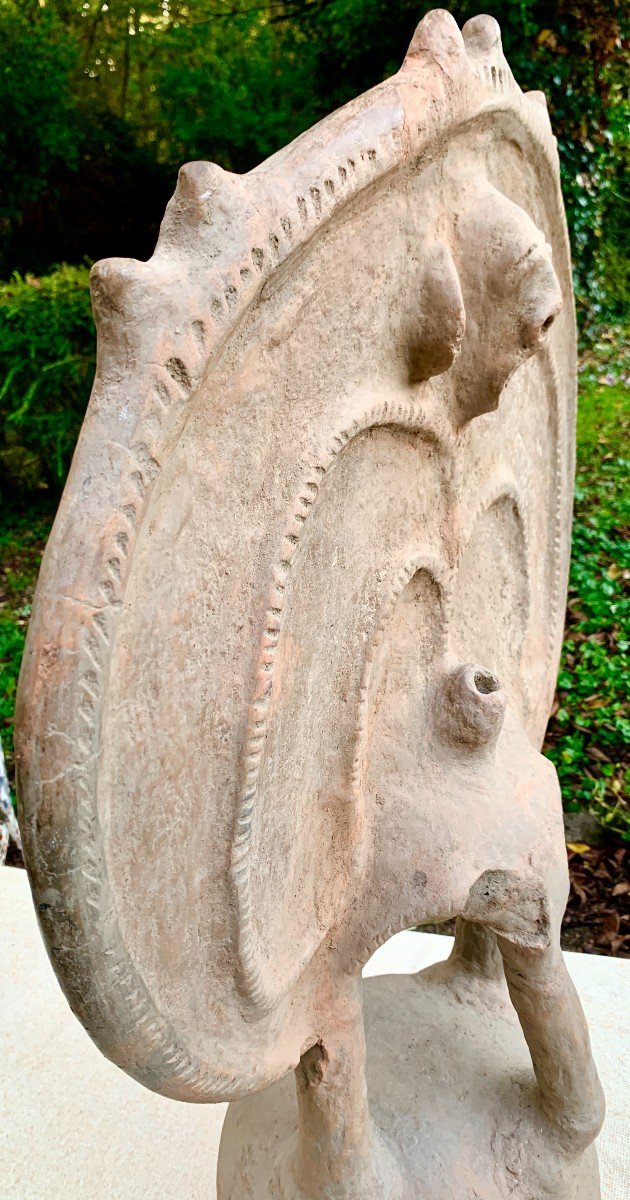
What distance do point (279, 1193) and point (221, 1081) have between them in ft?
1.08

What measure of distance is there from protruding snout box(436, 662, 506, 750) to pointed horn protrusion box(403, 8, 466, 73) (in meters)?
0.46

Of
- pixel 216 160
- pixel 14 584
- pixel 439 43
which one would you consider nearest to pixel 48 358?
pixel 14 584

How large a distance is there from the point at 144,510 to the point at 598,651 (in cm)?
226

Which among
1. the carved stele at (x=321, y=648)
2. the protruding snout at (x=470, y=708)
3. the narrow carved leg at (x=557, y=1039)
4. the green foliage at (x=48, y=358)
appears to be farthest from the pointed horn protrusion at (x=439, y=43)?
the green foliage at (x=48, y=358)

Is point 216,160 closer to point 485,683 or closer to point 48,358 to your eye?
point 48,358

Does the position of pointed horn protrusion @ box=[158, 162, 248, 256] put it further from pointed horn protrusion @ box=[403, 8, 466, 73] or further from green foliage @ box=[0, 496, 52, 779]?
green foliage @ box=[0, 496, 52, 779]

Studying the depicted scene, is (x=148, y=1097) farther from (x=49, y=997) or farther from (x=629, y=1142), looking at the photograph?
(x=629, y=1142)

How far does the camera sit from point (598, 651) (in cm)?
260

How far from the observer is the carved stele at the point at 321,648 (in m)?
0.52

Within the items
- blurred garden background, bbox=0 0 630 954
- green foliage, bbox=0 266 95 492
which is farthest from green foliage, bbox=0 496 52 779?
green foliage, bbox=0 266 95 492

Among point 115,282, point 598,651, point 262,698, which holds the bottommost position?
point 262,698

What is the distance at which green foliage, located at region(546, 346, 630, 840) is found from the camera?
230cm

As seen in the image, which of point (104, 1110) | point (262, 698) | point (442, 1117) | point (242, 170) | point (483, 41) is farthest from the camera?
point (242, 170)

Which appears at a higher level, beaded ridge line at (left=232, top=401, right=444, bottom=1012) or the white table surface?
beaded ridge line at (left=232, top=401, right=444, bottom=1012)
